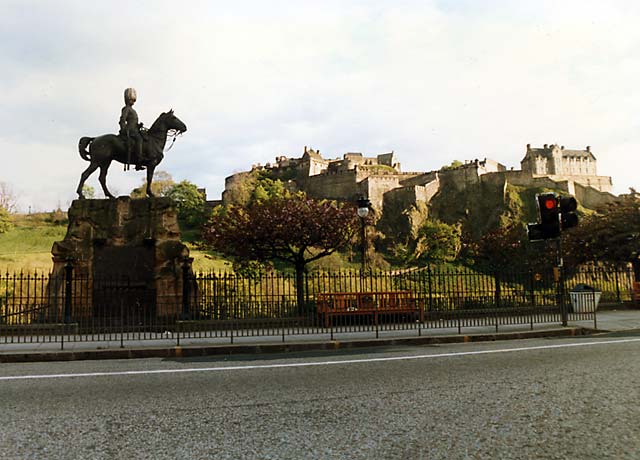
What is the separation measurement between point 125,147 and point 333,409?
1352 centimetres

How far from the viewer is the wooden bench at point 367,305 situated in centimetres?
1517

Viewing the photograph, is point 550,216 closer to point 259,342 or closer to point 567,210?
point 567,210

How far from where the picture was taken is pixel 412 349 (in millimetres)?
10477

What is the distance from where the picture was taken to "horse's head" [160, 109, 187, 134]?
1711 centimetres

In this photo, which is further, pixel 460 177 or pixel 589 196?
pixel 589 196

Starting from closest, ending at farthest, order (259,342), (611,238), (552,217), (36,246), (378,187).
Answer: (259,342) → (552,217) → (611,238) → (36,246) → (378,187)

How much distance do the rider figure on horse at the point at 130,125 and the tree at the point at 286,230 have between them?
430 centimetres

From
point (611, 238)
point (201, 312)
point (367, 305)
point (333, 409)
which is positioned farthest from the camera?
point (611, 238)

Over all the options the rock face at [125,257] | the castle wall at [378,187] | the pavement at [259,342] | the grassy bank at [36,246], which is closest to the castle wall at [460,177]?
the castle wall at [378,187]

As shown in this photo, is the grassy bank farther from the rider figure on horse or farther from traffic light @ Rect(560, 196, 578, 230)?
traffic light @ Rect(560, 196, 578, 230)

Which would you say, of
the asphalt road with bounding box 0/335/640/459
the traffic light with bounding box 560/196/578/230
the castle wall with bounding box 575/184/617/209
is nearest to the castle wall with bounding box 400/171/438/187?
the castle wall with bounding box 575/184/617/209

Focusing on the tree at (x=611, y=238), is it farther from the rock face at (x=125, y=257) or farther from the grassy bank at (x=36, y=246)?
the grassy bank at (x=36, y=246)

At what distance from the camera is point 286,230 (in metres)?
18.2

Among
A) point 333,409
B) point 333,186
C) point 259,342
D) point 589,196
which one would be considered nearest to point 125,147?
point 259,342
